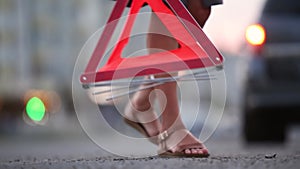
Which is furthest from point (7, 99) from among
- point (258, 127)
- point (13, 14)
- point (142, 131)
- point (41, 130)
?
→ point (142, 131)

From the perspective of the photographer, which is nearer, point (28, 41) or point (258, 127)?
point (258, 127)

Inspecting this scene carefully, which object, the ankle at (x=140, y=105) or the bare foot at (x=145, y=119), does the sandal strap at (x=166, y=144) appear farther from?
the ankle at (x=140, y=105)

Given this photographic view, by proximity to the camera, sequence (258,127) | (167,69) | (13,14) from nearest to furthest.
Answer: (167,69) → (258,127) → (13,14)

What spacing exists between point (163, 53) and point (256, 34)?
319 centimetres

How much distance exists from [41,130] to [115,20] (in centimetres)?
Answer: 2824

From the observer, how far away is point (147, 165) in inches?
130

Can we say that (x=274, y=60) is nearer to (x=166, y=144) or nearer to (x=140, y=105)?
(x=140, y=105)

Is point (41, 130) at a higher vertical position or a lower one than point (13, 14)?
lower

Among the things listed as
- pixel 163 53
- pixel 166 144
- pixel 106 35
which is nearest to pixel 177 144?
pixel 166 144

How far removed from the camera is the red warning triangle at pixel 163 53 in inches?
138

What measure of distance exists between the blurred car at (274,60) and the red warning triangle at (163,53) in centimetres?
304

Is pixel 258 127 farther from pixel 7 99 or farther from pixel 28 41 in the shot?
pixel 28 41

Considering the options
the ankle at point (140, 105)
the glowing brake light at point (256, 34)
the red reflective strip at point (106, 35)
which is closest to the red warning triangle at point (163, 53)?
the red reflective strip at point (106, 35)

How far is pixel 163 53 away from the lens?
3.66 m
